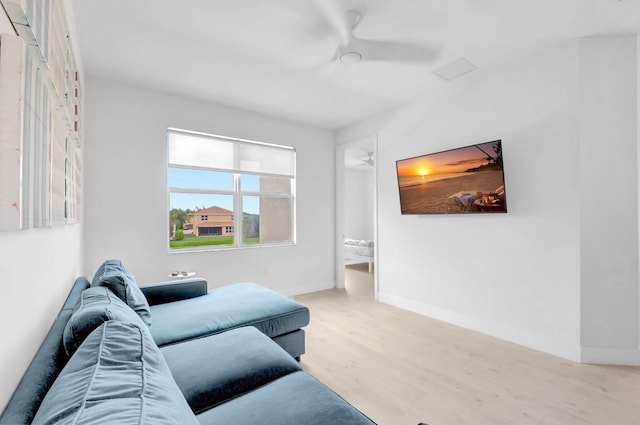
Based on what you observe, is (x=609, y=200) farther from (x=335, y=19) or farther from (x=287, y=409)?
(x=287, y=409)

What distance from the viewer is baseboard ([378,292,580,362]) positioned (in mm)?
2496

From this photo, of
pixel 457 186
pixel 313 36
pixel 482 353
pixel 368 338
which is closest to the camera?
pixel 313 36

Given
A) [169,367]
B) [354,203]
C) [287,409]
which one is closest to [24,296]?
[169,367]

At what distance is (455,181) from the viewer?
125 inches

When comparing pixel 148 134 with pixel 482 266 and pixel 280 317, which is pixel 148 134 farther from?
pixel 482 266

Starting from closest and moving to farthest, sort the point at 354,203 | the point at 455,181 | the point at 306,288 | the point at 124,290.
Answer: the point at 124,290 < the point at 455,181 < the point at 306,288 < the point at 354,203

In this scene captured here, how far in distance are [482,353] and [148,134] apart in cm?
407

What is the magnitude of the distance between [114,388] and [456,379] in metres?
2.27

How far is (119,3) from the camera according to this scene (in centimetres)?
203

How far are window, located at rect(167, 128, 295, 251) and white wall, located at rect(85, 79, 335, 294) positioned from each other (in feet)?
0.47

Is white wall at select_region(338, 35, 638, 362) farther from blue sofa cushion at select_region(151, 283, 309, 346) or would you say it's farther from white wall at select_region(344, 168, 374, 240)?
white wall at select_region(344, 168, 374, 240)

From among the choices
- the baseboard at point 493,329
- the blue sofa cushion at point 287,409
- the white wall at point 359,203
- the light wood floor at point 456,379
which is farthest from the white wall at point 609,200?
the white wall at point 359,203

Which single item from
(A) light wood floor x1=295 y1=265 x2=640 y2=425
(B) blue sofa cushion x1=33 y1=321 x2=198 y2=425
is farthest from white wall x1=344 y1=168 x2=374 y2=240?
(B) blue sofa cushion x1=33 y1=321 x2=198 y2=425

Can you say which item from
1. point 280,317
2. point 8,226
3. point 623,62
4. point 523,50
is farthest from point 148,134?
point 623,62
